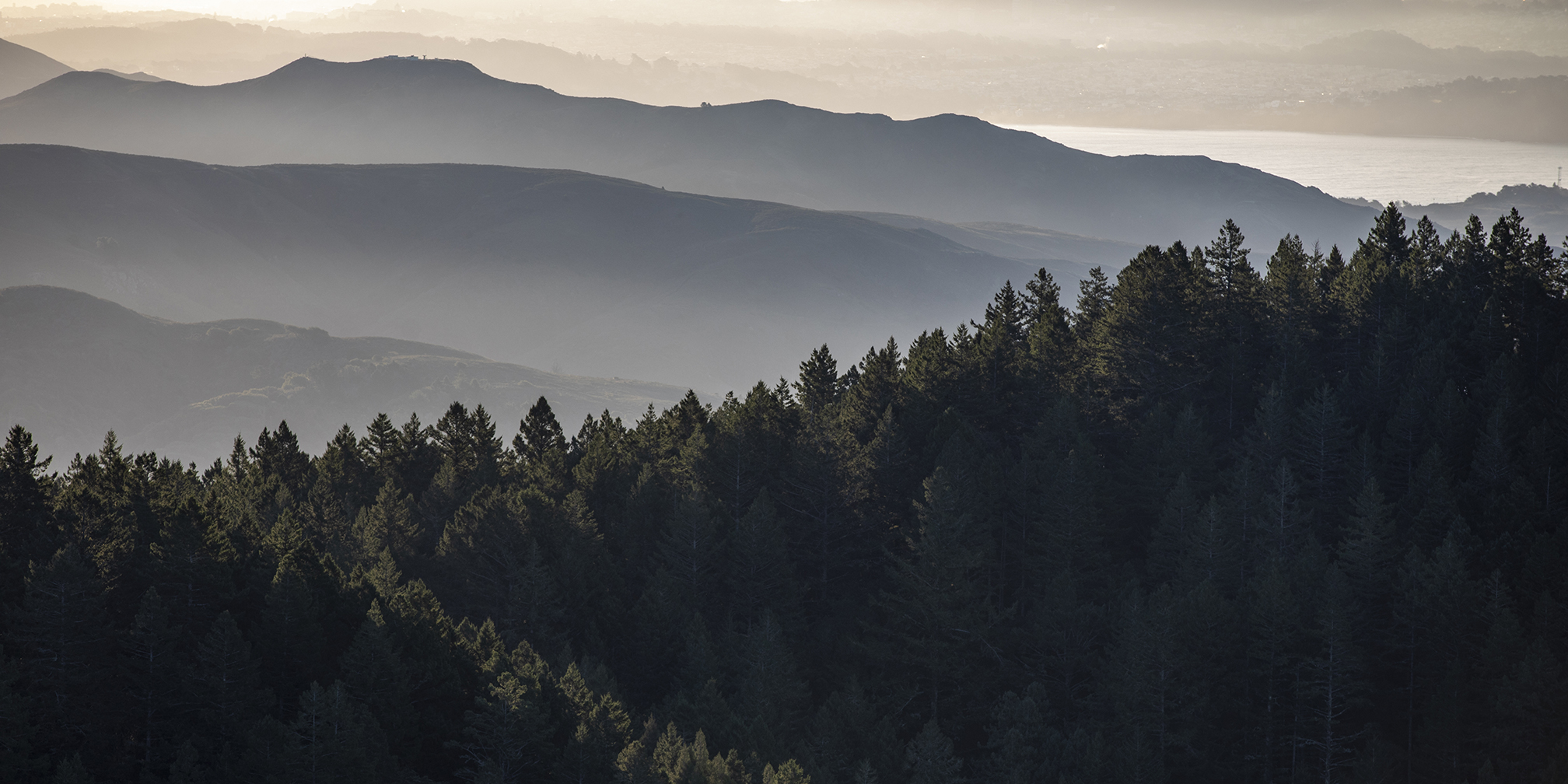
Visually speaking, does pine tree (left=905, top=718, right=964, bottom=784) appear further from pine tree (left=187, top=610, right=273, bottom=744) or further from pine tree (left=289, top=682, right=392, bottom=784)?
pine tree (left=187, top=610, right=273, bottom=744)

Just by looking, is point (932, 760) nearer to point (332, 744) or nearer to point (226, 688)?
point (332, 744)

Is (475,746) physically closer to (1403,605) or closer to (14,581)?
(14,581)

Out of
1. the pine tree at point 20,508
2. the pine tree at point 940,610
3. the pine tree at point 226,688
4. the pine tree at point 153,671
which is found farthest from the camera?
the pine tree at point 940,610

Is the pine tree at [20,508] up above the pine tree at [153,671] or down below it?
above

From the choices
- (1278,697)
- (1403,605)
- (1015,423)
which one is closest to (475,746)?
(1278,697)

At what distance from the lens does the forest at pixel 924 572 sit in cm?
4391

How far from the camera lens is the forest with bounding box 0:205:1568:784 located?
4391 centimetres

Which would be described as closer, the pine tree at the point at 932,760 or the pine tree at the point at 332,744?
the pine tree at the point at 332,744

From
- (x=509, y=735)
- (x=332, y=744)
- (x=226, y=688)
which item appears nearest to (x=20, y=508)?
(x=226, y=688)

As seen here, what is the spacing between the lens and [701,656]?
56875 mm

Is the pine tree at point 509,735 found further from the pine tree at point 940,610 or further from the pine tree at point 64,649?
the pine tree at point 940,610

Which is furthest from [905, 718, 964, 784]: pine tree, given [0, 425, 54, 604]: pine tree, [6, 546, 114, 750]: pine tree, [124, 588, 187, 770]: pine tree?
[0, 425, 54, 604]: pine tree

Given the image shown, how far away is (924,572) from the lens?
203 feet

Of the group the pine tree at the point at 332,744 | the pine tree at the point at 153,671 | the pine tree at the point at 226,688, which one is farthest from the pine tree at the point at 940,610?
the pine tree at the point at 153,671
